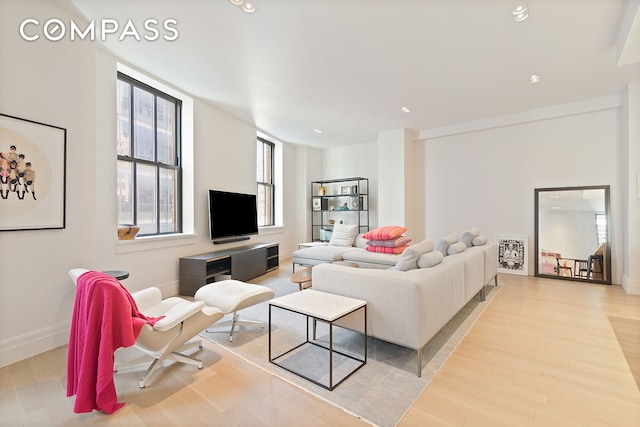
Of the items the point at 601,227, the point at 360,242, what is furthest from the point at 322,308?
the point at 601,227

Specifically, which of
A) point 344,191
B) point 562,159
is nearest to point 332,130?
point 344,191

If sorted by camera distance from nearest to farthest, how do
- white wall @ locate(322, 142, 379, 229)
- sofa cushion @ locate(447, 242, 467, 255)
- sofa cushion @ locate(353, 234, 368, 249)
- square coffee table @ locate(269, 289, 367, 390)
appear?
1. square coffee table @ locate(269, 289, 367, 390)
2. sofa cushion @ locate(447, 242, 467, 255)
3. sofa cushion @ locate(353, 234, 368, 249)
4. white wall @ locate(322, 142, 379, 229)

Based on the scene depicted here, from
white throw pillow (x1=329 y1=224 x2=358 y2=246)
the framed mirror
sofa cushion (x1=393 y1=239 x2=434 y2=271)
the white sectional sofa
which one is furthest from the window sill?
the framed mirror

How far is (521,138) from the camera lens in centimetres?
501

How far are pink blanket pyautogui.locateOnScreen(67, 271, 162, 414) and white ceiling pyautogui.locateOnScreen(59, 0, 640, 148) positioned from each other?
230cm

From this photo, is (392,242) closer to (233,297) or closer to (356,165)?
(233,297)

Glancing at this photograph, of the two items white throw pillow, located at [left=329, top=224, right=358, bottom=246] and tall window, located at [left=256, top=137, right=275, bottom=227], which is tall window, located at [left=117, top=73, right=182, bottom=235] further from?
white throw pillow, located at [left=329, top=224, right=358, bottom=246]

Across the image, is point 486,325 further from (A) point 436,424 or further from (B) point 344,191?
(B) point 344,191

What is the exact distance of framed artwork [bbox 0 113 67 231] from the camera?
2.18 meters

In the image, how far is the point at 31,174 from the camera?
2.32 m

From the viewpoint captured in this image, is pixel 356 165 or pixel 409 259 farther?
pixel 356 165

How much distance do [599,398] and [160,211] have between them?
4.79m

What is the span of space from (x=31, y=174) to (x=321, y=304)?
2533 mm

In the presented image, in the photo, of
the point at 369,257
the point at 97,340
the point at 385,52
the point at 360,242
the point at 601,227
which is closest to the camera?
the point at 97,340
